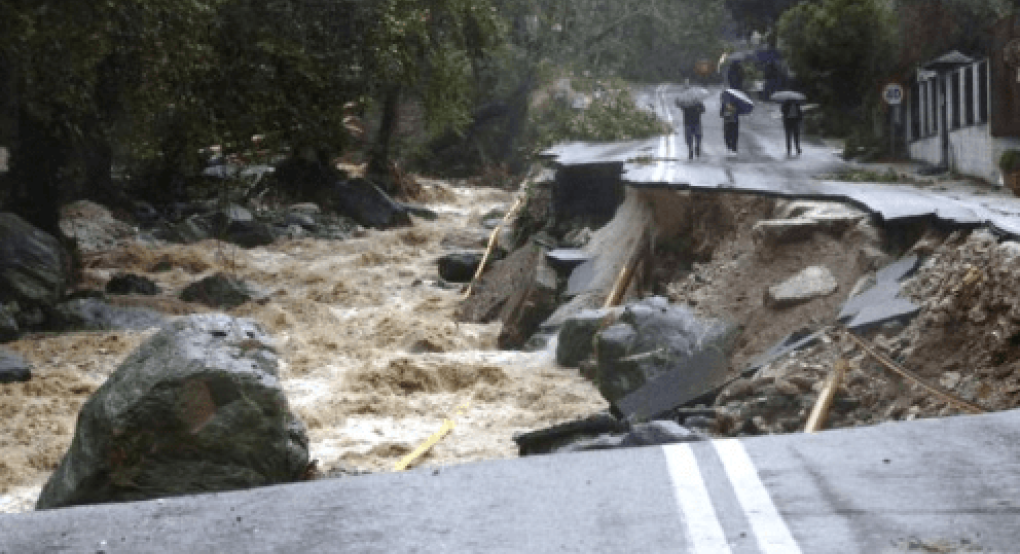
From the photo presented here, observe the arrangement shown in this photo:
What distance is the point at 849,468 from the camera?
785cm

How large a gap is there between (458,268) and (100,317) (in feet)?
26.5

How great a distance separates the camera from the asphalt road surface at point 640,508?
6.66 m

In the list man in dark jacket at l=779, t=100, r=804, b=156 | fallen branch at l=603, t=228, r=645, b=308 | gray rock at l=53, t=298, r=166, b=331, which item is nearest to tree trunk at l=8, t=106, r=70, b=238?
gray rock at l=53, t=298, r=166, b=331

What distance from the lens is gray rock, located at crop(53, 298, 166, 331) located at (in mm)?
21453

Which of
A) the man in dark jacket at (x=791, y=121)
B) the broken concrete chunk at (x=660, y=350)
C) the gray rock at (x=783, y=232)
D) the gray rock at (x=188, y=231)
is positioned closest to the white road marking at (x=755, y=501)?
the broken concrete chunk at (x=660, y=350)

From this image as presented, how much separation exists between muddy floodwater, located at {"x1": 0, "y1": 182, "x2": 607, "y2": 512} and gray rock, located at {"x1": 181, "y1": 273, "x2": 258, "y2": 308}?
381mm

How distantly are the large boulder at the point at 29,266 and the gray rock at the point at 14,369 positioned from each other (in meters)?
3.60

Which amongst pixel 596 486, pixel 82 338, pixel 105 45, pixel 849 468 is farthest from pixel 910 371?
pixel 82 338

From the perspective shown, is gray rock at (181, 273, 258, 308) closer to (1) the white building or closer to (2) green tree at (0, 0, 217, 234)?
(2) green tree at (0, 0, 217, 234)

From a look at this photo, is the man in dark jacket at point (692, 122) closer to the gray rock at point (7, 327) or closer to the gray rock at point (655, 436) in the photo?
the gray rock at point (7, 327)

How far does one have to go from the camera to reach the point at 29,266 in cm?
2267

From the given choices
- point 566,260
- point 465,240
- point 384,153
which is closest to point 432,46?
point 465,240

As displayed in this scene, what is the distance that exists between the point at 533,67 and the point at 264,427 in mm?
39406

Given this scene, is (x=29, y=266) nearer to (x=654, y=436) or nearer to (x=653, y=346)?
(x=653, y=346)
